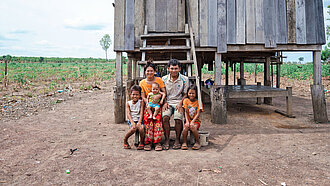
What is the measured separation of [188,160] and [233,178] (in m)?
0.72

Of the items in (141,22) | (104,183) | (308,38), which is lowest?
(104,183)

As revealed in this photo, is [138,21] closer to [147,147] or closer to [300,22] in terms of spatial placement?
[147,147]

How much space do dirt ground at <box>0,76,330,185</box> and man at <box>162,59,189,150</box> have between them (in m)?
0.36

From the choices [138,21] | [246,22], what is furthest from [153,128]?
[246,22]

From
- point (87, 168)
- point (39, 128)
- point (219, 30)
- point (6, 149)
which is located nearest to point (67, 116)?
point (39, 128)

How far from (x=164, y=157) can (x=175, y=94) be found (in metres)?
1.21

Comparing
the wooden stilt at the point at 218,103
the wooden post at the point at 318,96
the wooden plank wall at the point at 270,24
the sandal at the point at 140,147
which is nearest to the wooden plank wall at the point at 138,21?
the wooden stilt at the point at 218,103

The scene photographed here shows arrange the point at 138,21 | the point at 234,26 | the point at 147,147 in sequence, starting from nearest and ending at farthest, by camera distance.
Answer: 1. the point at 147,147
2. the point at 234,26
3. the point at 138,21

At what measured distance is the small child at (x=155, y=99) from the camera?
11.8 ft

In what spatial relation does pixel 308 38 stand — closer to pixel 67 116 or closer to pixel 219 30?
pixel 219 30

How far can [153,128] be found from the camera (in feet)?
12.0

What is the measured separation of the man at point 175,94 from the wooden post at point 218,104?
1.69 metres

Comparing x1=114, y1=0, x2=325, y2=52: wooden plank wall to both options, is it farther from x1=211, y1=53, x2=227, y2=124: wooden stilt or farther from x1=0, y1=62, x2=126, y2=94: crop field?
x1=0, y1=62, x2=126, y2=94: crop field

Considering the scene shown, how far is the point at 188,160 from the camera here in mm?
3066
